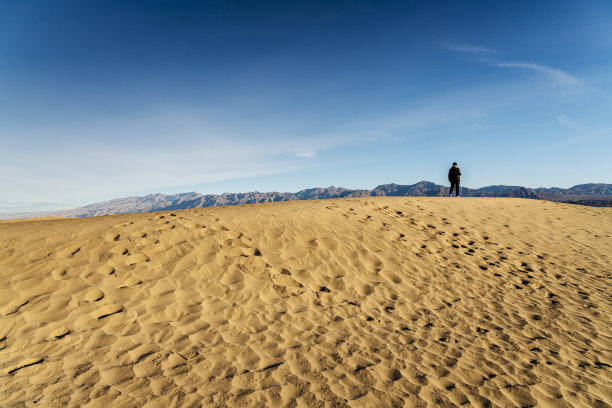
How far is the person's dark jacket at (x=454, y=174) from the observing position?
18.0m

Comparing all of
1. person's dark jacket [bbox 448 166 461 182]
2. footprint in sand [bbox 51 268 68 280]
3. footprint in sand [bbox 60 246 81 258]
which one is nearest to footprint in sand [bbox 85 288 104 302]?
footprint in sand [bbox 51 268 68 280]

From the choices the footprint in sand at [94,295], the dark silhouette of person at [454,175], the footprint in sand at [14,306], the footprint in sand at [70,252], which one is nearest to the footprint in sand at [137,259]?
the footprint in sand at [94,295]

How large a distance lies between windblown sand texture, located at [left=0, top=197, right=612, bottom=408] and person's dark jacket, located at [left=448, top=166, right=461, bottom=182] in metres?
9.82

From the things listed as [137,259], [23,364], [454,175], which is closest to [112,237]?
[137,259]

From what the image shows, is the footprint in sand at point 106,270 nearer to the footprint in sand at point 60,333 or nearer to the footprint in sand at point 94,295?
the footprint in sand at point 94,295

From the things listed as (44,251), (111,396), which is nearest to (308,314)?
(111,396)

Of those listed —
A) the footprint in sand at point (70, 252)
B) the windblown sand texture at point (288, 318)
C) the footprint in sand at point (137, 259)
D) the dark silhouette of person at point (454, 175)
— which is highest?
the dark silhouette of person at point (454, 175)

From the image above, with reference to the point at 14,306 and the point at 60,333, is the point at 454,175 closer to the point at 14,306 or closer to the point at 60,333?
the point at 60,333

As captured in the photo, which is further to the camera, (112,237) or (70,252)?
(112,237)

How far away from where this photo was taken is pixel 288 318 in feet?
15.7

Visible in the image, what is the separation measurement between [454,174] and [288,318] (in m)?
17.2

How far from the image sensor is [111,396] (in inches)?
120

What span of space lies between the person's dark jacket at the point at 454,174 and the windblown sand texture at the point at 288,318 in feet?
32.2

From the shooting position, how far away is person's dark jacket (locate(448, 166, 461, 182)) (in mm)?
17953
